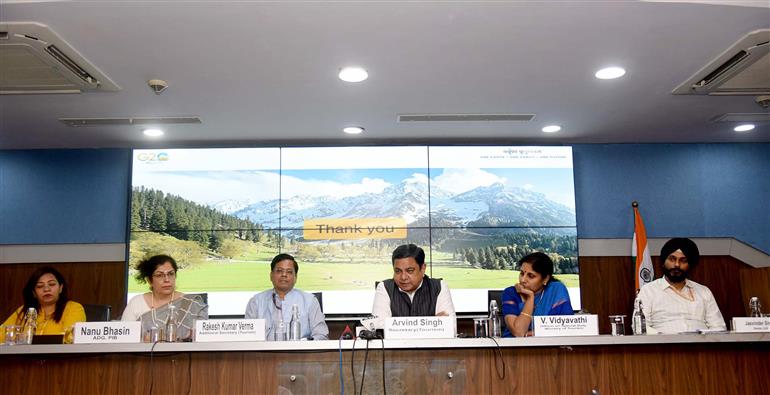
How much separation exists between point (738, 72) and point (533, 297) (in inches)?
80.6

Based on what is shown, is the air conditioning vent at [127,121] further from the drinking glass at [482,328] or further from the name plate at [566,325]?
the name plate at [566,325]

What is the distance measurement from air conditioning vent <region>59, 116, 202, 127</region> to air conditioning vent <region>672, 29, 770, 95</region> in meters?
3.64

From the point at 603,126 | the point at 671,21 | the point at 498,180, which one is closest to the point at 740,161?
the point at 603,126

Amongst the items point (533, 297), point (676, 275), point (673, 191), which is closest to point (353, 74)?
point (533, 297)

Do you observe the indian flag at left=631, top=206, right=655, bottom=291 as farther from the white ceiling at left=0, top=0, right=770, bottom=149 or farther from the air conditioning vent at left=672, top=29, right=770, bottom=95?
the air conditioning vent at left=672, top=29, right=770, bottom=95

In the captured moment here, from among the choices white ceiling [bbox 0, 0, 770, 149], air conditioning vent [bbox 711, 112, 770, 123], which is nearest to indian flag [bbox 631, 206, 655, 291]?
white ceiling [bbox 0, 0, 770, 149]

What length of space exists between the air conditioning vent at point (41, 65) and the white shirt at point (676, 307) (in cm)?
358

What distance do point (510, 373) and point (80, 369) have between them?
6.04 feet

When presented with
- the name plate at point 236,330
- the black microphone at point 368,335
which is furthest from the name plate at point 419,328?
the name plate at point 236,330

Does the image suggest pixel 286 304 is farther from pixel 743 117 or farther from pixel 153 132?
pixel 743 117

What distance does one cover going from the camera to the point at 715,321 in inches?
140

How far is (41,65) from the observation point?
361 cm

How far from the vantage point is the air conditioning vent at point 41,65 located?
321 centimetres

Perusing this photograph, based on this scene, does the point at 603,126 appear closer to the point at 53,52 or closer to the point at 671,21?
the point at 671,21
